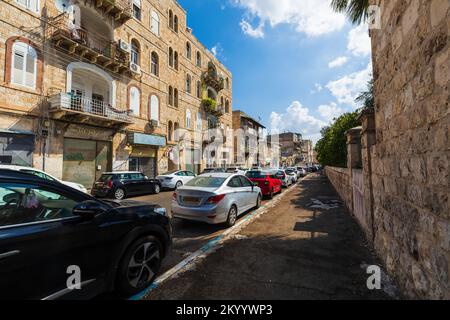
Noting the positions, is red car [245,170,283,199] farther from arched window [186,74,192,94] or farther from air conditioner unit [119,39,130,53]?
arched window [186,74,192,94]

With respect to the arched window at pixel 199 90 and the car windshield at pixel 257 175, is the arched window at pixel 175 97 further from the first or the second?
the car windshield at pixel 257 175

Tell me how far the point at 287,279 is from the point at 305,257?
0.96 m

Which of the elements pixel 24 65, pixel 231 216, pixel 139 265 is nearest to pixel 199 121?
pixel 24 65

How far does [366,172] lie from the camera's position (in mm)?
4637

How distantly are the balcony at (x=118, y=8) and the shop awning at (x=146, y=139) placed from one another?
8593 mm

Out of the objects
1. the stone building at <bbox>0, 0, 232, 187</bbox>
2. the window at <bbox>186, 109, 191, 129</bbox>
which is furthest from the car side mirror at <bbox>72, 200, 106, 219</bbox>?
the window at <bbox>186, 109, 191, 129</bbox>

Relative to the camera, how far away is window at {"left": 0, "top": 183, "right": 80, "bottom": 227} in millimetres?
2104

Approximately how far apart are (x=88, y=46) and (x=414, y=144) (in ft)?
57.4

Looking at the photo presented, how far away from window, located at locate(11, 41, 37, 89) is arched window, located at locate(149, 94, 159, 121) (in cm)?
827

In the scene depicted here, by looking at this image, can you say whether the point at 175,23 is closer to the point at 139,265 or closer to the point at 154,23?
the point at 154,23

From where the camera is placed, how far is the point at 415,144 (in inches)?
97.7

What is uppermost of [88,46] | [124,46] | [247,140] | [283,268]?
[124,46]
